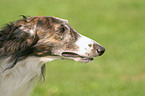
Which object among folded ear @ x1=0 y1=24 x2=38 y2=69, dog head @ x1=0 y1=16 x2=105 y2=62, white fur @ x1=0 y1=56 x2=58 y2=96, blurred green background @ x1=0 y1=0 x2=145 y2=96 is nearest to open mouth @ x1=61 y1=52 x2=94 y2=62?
dog head @ x1=0 y1=16 x2=105 y2=62

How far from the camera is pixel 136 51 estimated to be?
11.1 m

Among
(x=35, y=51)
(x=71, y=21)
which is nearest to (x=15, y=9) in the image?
(x=71, y=21)

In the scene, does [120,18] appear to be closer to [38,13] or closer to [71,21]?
[71,21]

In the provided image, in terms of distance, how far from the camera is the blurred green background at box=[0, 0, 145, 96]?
26.4 ft

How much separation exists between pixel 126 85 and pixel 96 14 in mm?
7646

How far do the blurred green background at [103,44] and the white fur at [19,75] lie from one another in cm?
65

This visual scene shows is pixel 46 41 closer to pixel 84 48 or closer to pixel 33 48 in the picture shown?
pixel 33 48

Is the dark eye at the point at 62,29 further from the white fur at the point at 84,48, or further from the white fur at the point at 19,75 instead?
the white fur at the point at 19,75

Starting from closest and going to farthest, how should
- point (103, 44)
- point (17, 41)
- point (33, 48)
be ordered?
point (17, 41) → point (33, 48) → point (103, 44)

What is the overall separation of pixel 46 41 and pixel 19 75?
23.6 inches

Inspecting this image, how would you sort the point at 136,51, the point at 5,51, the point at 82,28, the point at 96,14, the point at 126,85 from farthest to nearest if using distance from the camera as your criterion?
1. the point at 96,14
2. the point at 82,28
3. the point at 136,51
4. the point at 126,85
5. the point at 5,51

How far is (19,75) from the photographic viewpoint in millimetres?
4516

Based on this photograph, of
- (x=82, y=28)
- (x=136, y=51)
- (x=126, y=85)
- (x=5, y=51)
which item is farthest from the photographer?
(x=82, y=28)

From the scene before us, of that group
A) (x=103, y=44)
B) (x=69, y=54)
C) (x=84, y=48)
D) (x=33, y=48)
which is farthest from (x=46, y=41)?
(x=103, y=44)
